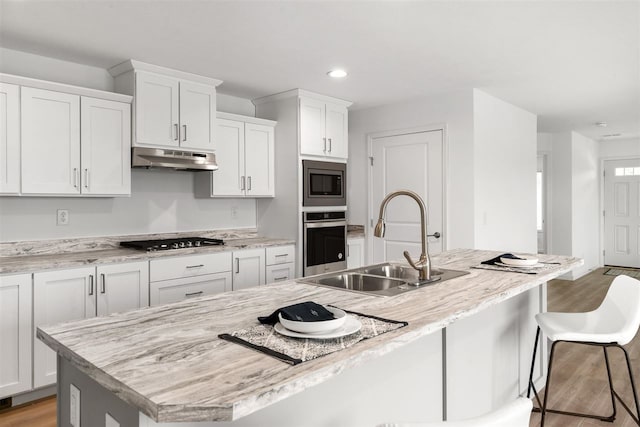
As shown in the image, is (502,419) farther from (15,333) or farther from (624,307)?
(15,333)

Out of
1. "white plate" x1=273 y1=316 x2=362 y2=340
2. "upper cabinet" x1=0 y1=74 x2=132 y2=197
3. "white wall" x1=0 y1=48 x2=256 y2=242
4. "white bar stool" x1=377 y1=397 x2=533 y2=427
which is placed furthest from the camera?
"white wall" x1=0 y1=48 x2=256 y2=242

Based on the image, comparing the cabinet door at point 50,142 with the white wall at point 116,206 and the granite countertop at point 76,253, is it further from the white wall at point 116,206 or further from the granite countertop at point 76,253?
the granite countertop at point 76,253

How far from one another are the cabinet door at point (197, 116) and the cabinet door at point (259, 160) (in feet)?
1.57

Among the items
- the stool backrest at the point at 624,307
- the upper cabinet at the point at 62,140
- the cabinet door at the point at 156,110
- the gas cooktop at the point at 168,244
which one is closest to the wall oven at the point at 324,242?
the gas cooktop at the point at 168,244

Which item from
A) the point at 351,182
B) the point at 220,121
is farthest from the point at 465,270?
the point at 351,182

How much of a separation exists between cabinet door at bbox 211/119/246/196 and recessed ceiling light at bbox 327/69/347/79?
3.31 feet

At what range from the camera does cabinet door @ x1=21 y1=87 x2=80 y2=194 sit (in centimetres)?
291

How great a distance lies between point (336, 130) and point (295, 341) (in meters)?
3.72

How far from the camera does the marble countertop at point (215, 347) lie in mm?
865

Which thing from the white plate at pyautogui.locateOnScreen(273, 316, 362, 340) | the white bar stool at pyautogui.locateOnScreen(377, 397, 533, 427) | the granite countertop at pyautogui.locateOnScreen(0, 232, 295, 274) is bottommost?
the white bar stool at pyautogui.locateOnScreen(377, 397, 533, 427)

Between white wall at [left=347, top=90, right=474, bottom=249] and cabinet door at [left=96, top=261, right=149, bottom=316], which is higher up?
white wall at [left=347, top=90, right=474, bottom=249]

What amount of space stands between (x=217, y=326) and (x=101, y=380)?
40cm

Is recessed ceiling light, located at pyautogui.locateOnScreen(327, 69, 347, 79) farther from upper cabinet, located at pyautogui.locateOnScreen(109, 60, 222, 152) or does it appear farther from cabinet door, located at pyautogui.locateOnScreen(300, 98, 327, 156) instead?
upper cabinet, located at pyautogui.locateOnScreen(109, 60, 222, 152)

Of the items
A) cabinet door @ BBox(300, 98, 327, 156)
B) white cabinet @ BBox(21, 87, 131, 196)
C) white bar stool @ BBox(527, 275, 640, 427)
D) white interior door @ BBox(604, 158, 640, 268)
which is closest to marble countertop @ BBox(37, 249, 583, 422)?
white bar stool @ BBox(527, 275, 640, 427)
